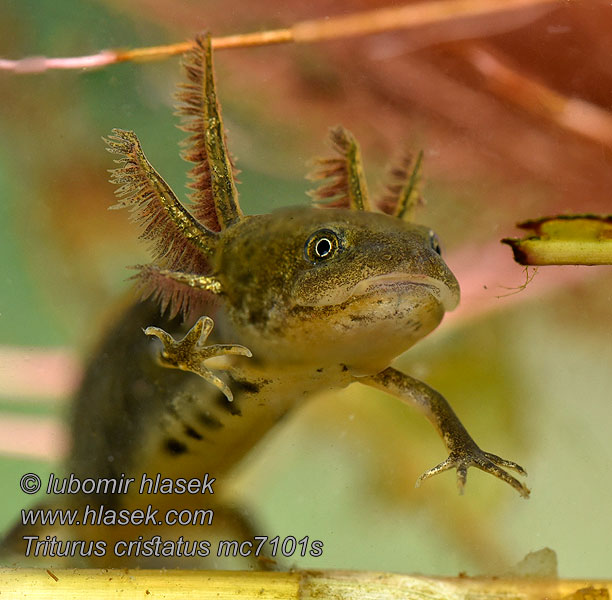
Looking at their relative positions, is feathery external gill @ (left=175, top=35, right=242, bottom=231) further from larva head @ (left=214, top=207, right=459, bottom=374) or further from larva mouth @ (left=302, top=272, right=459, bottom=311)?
larva mouth @ (left=302, top=272, right=459, bottom=311)

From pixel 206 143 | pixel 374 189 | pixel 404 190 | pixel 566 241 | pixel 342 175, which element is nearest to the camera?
pixel 566 241

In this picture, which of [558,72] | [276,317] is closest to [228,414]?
[276,317]

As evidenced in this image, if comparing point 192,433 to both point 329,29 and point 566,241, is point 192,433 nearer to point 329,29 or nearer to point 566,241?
point 566,241

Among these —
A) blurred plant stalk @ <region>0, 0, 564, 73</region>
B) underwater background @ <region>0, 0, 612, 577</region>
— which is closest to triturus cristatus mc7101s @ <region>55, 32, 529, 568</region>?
underwater background @ <region>0, 0, 612, 577</region>

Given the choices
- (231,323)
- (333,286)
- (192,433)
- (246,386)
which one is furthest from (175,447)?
(333,286)

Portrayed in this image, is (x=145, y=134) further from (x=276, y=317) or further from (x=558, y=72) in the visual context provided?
(x=558, y=72)
